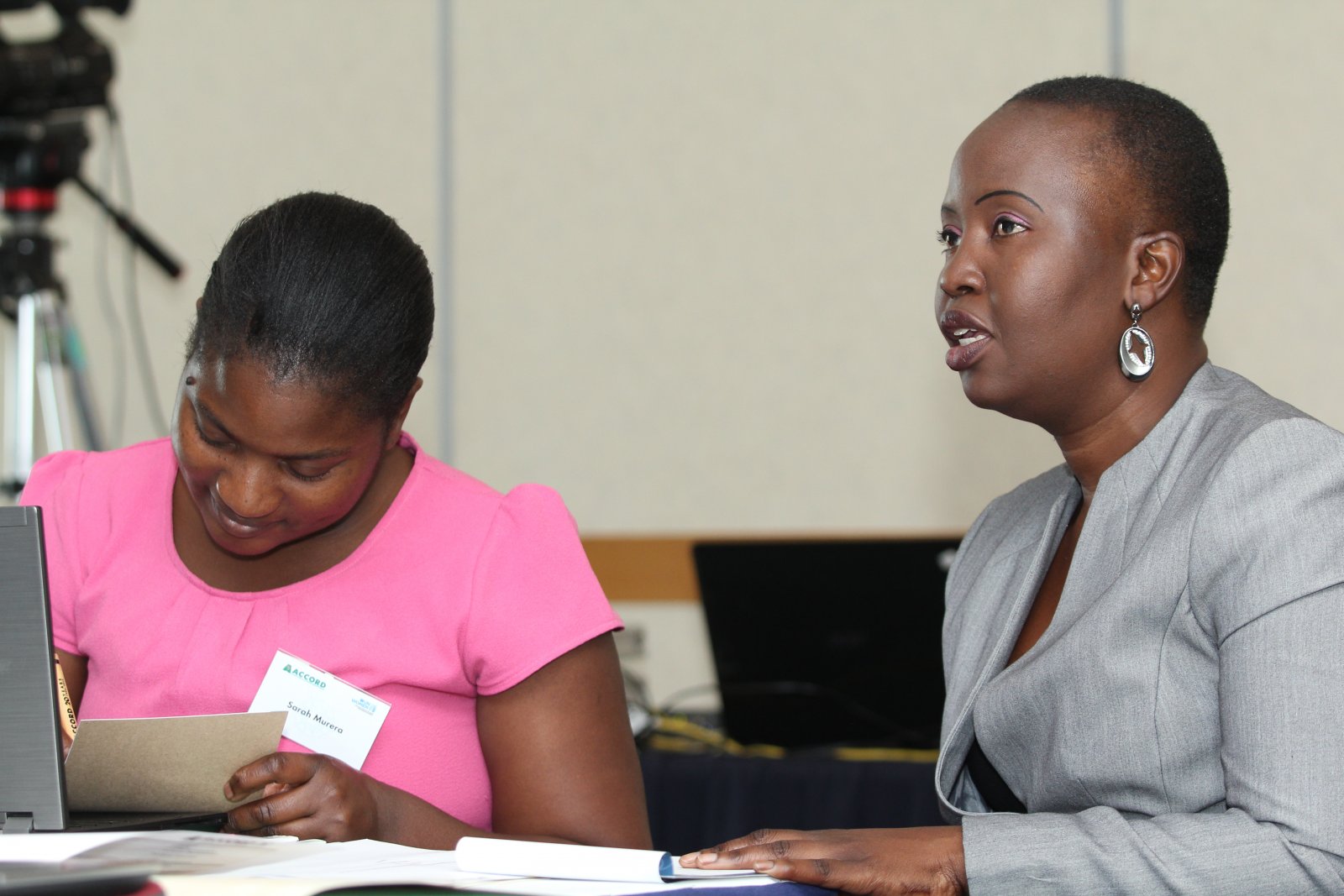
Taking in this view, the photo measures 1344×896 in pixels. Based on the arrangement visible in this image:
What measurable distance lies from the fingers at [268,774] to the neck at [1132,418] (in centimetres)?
79

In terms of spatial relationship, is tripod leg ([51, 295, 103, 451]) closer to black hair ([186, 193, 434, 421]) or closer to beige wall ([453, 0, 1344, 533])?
beige wall ([453, 0, 1344, 533])

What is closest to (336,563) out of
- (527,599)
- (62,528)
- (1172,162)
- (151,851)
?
(527,599)

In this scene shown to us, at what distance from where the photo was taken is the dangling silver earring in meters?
1.24

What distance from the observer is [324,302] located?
1.25 metres

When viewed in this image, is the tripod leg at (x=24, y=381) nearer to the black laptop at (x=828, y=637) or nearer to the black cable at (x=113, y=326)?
the black cable at (x=113, y=326)

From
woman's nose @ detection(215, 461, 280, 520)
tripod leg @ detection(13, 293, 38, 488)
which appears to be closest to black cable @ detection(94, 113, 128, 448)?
tripod leg @ detection(13, 293, 38, 488)

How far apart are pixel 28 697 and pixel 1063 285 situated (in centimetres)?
94

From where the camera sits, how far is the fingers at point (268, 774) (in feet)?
3.59

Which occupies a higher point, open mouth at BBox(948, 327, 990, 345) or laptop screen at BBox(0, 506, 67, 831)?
open mouth at BBox(948, 327, 990, 345)

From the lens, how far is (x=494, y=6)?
3.44 m

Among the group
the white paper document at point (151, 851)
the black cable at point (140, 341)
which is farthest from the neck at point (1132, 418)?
the black cable at point (140, 341)

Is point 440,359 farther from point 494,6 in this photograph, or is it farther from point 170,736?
point 170,736

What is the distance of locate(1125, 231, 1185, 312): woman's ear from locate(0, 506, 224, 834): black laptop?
0.97 m

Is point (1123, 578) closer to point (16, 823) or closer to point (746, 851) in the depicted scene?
point (746, 851)
